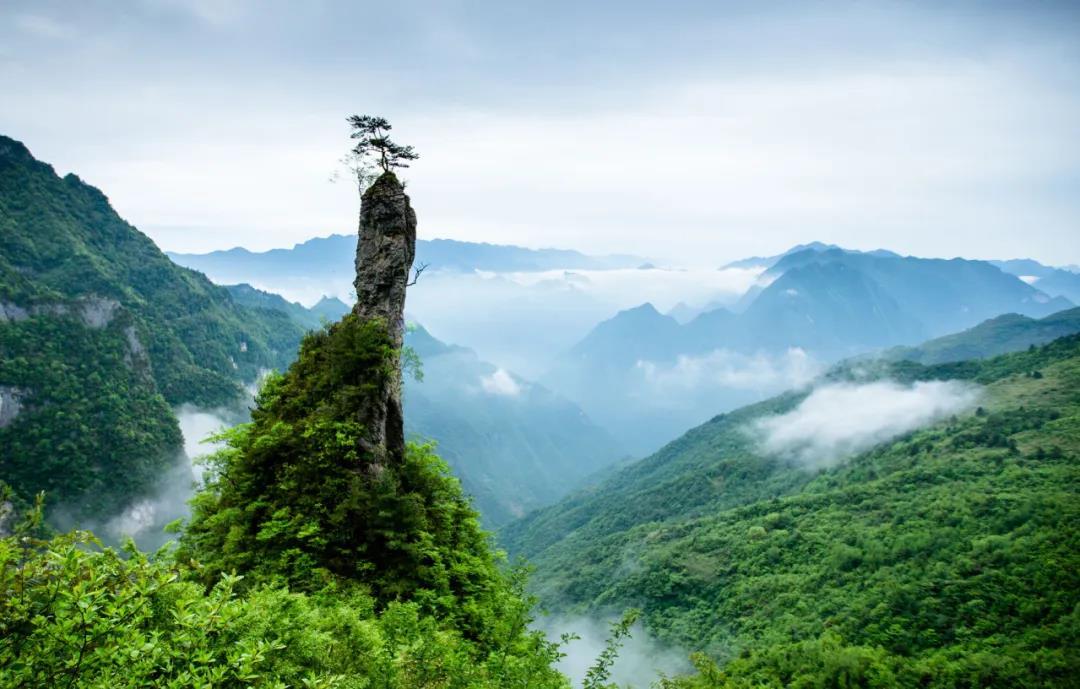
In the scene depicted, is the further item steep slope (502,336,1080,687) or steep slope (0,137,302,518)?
steep slope (0,137,302,518)

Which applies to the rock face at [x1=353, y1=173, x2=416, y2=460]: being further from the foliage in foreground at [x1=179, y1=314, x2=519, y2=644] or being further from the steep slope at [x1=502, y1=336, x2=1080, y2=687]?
the steep slope at [x1=502, y1=336, x2=1080, y2=687]

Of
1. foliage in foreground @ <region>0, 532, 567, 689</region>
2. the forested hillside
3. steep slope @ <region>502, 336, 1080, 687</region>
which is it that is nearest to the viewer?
foliage in foreground @ <region>0, 532, 567, 689</region>

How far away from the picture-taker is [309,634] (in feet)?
25.8

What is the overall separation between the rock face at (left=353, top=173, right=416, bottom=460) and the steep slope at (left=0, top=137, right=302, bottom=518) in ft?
333

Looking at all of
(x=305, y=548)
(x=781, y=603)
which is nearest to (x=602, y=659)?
(x=305, y=548)

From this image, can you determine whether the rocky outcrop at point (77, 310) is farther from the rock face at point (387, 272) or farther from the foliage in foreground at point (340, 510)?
the foliage in foreground at point (340, 510)

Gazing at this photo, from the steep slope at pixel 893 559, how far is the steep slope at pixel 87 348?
298 feet

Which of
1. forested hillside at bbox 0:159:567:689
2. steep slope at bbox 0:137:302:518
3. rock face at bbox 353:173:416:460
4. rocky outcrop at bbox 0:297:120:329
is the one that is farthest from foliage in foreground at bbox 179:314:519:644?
rocky outcrop at bbox 0:297:120:329

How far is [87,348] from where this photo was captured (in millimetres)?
115125

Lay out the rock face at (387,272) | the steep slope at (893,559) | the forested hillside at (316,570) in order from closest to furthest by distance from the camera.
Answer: the forested hillside at (316,570) < the rock face at (387,272) < the steep slope at (893,559)

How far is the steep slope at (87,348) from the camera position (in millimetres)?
96625

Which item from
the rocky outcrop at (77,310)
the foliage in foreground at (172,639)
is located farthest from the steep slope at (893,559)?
the rocky outcrop at (77,310)

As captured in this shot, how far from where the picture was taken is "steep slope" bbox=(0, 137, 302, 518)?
96.6 metres

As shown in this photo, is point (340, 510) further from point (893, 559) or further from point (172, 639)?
point (893, 559)
